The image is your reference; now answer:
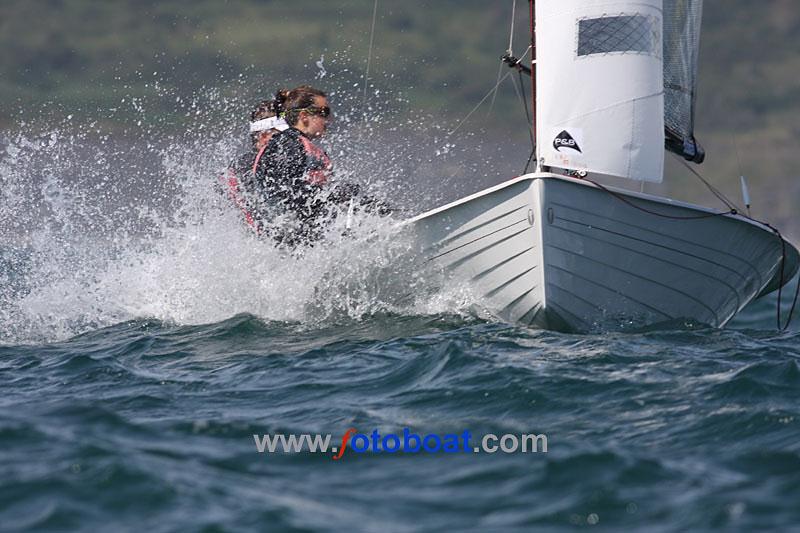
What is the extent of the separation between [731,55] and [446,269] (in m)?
45.9

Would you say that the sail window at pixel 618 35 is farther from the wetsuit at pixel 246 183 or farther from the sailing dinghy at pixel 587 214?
the wetsuit at pixel 246 183

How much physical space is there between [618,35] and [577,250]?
1473 millimetres

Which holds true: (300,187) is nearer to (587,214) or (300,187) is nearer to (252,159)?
(252,159)

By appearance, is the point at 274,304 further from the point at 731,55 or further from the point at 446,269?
the point at 731,55

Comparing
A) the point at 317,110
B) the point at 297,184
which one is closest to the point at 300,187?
the point at 297,184

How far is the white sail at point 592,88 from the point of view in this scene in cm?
765

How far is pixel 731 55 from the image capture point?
167 feet

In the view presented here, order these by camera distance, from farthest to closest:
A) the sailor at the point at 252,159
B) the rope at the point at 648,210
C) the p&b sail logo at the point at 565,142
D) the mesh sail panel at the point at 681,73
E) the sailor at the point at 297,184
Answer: the mesh sail panel at the point at 681,73
the sailor at the point at 252,159
the sailor at the point at 297,184
the p&b sail logo at the point at 565,142
the rope at the point at 648,210

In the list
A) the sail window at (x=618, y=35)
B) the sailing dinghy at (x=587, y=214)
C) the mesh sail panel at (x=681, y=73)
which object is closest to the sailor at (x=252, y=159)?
the sailing dinghy at (x=587, y=214)

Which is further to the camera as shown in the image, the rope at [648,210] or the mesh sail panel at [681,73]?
the mesh sail panel at [681,73]

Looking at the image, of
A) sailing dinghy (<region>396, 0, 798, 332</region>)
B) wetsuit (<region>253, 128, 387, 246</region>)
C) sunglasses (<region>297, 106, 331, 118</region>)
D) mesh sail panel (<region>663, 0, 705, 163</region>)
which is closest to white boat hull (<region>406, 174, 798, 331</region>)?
sailing dinghy (<region>396, 0, 798, 332</region>)

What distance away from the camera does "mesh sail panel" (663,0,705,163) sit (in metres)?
9.25

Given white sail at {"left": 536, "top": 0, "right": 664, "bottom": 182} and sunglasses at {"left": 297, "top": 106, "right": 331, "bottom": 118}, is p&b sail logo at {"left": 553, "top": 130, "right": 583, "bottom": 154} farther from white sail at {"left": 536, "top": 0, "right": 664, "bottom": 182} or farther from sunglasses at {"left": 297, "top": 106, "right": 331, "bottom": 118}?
sunglasses at {"left": 297, "top": 106, "right": 331, "bottom": 118}

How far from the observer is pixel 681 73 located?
375 inches
